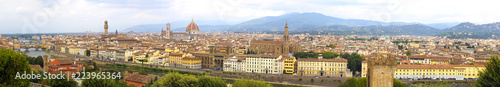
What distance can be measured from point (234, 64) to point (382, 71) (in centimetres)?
2396

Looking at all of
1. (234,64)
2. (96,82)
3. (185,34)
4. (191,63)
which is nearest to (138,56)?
(191,63)

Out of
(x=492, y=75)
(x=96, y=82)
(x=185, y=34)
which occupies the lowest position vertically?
(x=96, y=82)

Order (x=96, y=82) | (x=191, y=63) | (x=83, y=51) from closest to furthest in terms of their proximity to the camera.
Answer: (x=96, y=82) → (x=191, y=63) → (x=83, y=51)

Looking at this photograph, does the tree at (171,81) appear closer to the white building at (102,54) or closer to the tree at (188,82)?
the tree at (188,82)

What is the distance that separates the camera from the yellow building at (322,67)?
29.1 m

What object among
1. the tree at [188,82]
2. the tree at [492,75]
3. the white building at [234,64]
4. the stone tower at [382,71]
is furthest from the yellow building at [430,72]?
the stone tower at [382,71]

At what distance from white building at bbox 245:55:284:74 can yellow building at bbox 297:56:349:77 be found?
1.60 m

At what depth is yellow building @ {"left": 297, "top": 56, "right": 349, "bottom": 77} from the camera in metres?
29.1

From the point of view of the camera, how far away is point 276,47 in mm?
43344

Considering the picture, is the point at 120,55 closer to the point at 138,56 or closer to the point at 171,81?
the point at 138,56

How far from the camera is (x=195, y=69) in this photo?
34062mm

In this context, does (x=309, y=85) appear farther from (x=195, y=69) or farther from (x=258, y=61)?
(x=195, y=69)

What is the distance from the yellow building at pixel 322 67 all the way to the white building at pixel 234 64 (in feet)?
15.8

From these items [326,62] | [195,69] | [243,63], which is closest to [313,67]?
[326,62]
